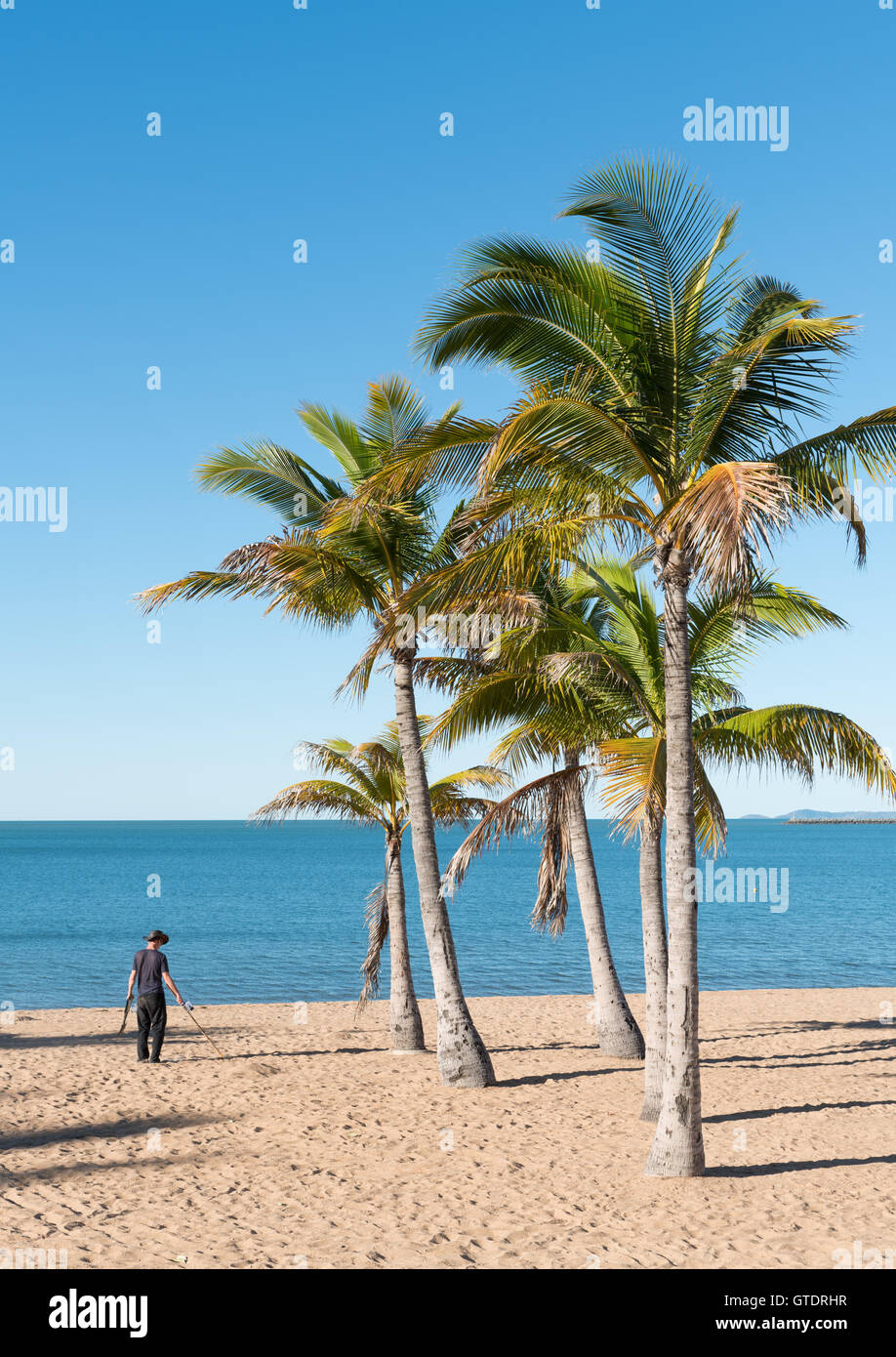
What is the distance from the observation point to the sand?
7.26m

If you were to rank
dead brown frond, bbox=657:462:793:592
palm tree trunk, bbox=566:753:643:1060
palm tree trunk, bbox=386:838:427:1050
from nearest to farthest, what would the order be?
dead brown frond, bbox=657:462:793:592
palm tree trunk, bbox=566:753:643:1060
palm tree trunk, bbox=386:838:427:1050

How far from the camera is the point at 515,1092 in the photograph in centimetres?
1292

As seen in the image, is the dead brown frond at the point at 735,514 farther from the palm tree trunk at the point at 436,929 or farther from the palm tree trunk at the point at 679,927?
the palm tree trunk at the point at 436,929

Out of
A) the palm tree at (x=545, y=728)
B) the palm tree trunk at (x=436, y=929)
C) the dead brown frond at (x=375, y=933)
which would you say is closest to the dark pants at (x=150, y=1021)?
the dead brown frond at (x=375, y=933)

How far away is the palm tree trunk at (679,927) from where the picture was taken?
880cm

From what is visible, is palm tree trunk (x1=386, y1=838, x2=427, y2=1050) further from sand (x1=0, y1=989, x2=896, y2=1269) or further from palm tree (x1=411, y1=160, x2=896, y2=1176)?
palm tree (x1=411, y1=160, x2=896, y2=1176)

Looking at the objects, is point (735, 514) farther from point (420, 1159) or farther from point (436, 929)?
point (436, 929)

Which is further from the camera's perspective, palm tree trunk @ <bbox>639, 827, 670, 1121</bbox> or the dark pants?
the dark pants

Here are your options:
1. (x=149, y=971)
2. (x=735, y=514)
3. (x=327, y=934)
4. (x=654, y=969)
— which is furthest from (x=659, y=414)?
(x=327, y=934)

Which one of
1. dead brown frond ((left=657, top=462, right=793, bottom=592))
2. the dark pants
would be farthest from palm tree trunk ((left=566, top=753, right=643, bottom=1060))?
dead brown frond ((left=657, top=462, right=793, bottom=592))

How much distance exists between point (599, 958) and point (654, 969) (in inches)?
111

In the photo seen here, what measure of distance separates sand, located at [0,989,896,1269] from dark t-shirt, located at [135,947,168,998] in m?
1.16

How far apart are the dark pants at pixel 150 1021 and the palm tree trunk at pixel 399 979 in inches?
136
